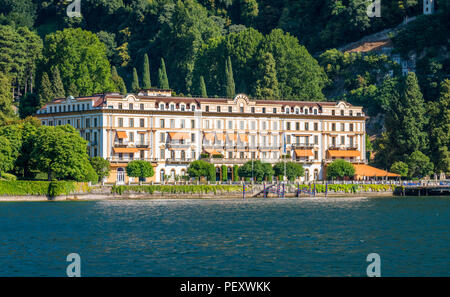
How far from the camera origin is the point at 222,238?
75562 mm

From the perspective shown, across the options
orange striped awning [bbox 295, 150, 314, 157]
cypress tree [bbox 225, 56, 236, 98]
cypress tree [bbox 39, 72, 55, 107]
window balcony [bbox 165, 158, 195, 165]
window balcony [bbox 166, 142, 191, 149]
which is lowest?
window balcony [bbox 165, 158, 195, 165]

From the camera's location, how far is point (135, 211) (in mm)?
104125

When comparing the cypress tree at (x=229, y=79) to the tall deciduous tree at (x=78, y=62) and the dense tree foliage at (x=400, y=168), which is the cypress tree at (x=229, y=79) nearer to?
the tall deciduous tree at (x=78, y=62)

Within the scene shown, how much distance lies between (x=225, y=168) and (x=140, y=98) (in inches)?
659

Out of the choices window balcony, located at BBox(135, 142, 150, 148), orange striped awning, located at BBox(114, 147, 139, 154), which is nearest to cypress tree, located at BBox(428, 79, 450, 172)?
window balcony, located at BBox(135, 142, 150, 148)

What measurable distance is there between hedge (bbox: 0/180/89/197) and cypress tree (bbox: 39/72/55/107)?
41.7 m

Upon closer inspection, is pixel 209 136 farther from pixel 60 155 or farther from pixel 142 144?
pixel 60 155

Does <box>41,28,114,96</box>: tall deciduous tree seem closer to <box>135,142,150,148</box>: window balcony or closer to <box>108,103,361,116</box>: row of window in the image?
<box>108,103,361,116</box>: row of window

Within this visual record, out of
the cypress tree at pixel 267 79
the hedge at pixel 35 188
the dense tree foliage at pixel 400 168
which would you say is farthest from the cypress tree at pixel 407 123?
the hedge at pixel 35 188

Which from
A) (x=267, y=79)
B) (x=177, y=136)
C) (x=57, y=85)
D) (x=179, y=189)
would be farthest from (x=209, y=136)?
(x=57, y=85)

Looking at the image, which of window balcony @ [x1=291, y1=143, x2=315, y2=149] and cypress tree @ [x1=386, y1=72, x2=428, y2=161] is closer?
cypress tree @ [x1=386, y1=72, x2=428, y2=161]

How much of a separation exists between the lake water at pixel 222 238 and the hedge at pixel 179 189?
29.6 ft

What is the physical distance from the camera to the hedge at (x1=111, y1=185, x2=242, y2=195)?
126m
